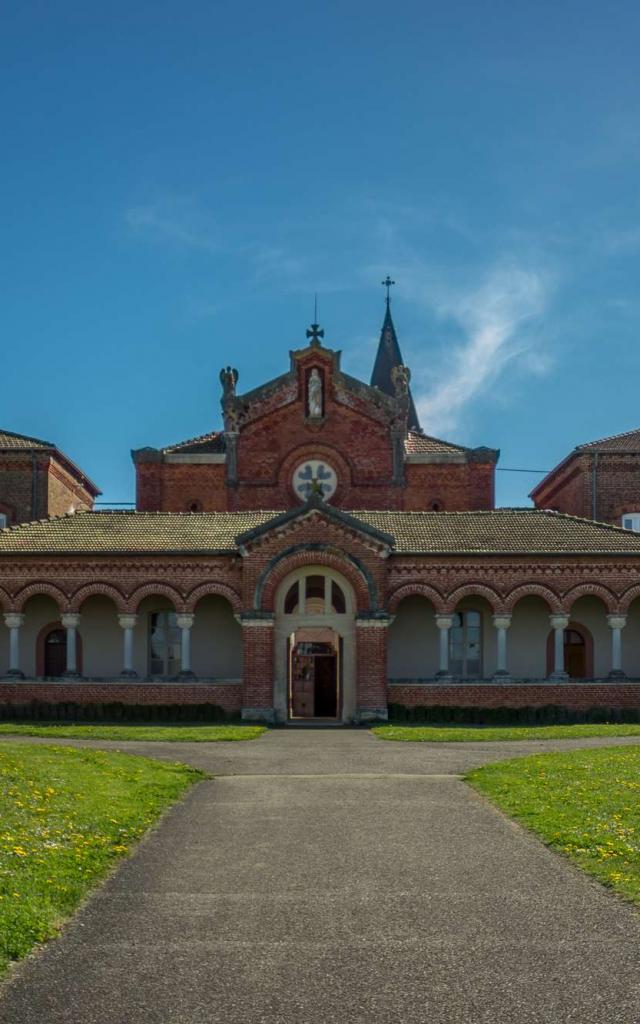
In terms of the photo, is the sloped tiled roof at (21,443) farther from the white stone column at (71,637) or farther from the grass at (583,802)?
the grass at (583,802)

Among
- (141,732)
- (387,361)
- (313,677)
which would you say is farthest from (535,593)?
(387,361)

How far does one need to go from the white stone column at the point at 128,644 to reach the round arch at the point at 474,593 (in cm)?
901

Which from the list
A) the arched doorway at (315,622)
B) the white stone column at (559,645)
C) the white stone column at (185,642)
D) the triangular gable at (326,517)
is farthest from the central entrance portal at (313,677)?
the white stone column at (559,645)

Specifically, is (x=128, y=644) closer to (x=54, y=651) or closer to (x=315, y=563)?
(x=54, y=651)

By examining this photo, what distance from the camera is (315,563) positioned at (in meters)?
30.9

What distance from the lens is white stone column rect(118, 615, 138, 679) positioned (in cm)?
3169

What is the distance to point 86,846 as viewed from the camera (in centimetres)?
1058

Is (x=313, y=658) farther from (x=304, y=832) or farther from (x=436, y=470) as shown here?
(x=304, y=832)

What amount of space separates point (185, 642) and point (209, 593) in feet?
5.37

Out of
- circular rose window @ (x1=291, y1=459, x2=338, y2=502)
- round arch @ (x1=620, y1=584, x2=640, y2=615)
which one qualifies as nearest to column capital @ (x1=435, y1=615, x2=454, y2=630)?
round arch @ (x1=620, y1=584, x2=640, y2=615)

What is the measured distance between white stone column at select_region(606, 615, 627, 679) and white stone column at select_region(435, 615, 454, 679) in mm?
4583

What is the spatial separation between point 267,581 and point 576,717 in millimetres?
9284

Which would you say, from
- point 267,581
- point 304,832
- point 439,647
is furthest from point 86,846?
point 439,647

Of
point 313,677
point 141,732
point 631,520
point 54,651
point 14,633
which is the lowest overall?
point 141,732
